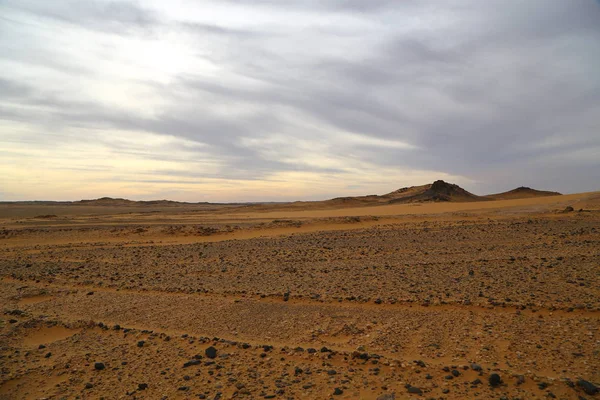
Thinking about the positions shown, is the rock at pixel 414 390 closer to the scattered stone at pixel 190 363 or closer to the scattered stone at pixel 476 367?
the scattered stone at pixel 476 367

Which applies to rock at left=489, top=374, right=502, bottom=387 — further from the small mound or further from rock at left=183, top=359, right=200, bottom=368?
the small mound

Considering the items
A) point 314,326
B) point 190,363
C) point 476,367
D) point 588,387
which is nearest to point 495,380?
point 476,367

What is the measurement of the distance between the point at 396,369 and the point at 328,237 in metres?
12.6

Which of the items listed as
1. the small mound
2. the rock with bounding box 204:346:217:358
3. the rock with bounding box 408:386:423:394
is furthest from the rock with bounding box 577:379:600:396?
the small mound

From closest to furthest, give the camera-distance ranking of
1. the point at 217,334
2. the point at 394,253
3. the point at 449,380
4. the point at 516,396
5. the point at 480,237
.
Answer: the point at 516,396 → the point at 449,380 → the point at 217,334 → the point at 394,253 → the point at 480,237

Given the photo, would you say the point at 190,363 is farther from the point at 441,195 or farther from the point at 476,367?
the point at 441,195

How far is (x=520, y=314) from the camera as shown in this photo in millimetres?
6020

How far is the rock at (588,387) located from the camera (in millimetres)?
3836

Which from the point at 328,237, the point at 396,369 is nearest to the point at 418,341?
the point at 396,369

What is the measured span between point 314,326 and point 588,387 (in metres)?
3.31

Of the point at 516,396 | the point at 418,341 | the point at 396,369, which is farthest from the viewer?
the point at 418,341

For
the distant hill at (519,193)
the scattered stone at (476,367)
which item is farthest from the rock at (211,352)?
the distant hill at (519,193)

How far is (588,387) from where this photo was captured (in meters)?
3.86

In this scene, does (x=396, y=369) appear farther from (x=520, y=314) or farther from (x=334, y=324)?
(x=520, y=314)
